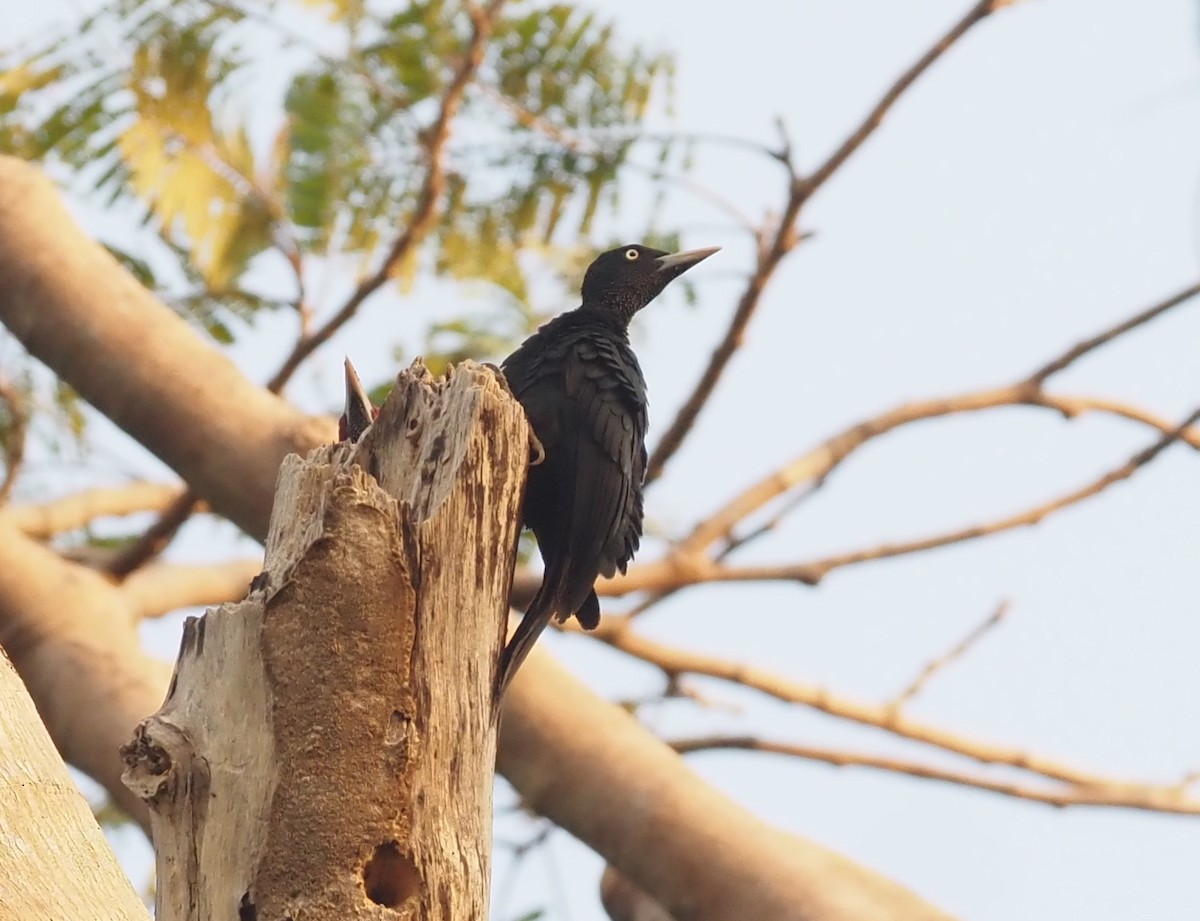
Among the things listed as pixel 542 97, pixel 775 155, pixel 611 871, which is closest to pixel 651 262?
pixel 775 155

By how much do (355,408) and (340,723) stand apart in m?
1.36

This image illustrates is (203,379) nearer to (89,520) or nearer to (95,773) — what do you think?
(95,773)

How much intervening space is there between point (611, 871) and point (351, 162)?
2.80 m

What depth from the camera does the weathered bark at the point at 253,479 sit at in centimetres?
449

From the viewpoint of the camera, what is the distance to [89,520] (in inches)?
239

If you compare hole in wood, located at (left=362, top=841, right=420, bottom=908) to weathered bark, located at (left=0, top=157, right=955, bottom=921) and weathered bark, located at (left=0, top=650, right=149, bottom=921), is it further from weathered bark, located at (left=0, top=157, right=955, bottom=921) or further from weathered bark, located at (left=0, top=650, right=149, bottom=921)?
weathered bark, located at (left=0, top=157, right=955, bottom=921)

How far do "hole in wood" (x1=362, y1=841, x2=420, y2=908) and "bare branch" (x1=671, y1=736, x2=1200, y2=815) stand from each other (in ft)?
10.6

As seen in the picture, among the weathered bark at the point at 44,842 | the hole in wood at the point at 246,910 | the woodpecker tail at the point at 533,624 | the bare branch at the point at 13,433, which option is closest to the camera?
the weathered bark at the point at 44,842

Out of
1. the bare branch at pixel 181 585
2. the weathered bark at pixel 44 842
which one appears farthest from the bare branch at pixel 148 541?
the weathered bark at pixel 44 842

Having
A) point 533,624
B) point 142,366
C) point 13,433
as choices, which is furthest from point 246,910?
point 13,433

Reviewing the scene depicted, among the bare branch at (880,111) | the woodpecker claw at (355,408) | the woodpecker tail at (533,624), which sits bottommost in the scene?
the woodpecker tail at (533,624)

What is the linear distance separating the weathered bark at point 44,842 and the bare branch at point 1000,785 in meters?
3.59

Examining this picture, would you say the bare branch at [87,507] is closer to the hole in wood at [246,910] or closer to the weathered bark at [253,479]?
the weathered bark at [253,479]

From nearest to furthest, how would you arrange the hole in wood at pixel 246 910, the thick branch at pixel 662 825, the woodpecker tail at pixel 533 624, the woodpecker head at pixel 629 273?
the hole in wood at pixel 246 910, the woodpecker tail at pixel 533 624, the thick branch at pixel 662 825, the woodpecker head at pixel 629 273
